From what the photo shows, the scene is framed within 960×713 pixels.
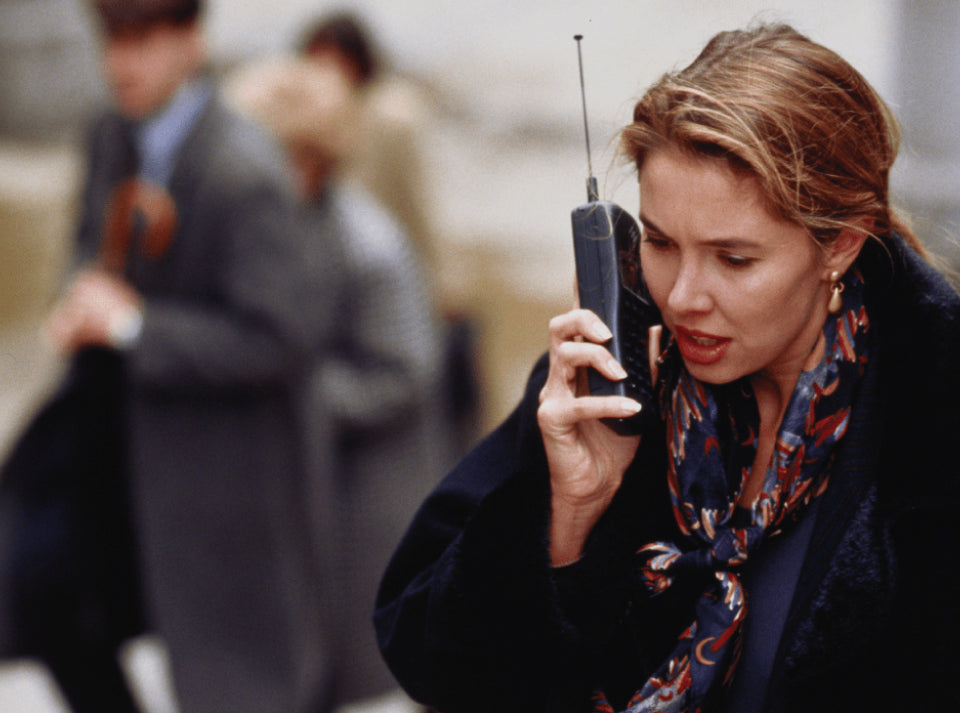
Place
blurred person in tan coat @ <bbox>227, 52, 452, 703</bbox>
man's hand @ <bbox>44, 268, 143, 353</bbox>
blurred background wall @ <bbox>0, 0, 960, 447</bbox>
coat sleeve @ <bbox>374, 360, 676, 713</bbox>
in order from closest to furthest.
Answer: coat sleeve @ <bbox>374, 360, 676, 713</bbox>
man's hand @ <bbox>44, 268, 143, 353</bbox>
blurred person in tan coat @ <bbox>227, 52, 452, 703</bbox>
blurred background wall @ <bbox>0, 0, 960, 447</bbox>

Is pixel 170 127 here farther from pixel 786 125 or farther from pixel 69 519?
pixel 786 125

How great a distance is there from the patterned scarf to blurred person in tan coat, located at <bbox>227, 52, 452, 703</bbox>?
194 cm

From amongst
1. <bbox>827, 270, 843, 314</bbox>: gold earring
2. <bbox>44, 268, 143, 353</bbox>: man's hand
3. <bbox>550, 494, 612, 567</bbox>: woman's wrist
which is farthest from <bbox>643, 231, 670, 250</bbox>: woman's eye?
<bbox>44, 268, 143, 353</bbox>: man's hand

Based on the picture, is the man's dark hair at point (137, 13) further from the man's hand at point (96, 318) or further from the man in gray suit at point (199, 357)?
the man's hand at point (96, 318)

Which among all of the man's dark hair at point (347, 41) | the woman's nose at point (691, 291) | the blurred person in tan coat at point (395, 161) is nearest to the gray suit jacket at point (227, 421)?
the blurred person in tan coat at point (395, 161)

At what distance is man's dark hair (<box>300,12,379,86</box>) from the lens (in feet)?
13.6

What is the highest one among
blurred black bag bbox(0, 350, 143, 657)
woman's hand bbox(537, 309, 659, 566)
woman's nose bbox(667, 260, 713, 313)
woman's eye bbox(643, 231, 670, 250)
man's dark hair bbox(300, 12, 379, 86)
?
man's dark hair bbox(300, 12, 379, 86)

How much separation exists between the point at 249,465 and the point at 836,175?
6.56 ft

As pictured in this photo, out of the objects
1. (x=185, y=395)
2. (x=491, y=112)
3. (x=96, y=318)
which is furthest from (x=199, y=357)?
(x=491, y=112)

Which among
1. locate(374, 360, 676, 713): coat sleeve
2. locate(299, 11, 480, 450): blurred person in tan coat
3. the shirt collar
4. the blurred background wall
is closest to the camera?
locate(374, 360, 676, 713): coat sleeve

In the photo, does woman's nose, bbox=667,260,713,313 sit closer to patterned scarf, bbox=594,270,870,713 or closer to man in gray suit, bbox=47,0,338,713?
patterned scarf, bbox=594,270,870,713

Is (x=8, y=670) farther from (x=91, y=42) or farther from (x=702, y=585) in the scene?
(x=702, y=585)

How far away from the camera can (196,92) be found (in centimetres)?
318

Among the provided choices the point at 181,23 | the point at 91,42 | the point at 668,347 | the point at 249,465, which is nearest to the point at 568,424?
the point at 668,347
